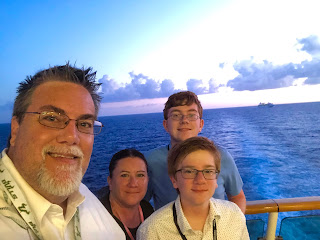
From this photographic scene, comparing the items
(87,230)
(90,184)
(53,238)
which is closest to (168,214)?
(87,230)

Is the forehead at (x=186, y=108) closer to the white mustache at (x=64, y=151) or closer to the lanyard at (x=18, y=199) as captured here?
the white mustache at (x=64, y=151)

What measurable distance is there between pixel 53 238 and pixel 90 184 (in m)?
20.6

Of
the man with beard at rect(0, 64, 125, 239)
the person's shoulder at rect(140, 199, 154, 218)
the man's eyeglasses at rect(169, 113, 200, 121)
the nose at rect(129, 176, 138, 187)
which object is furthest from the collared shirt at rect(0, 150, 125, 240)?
the man's eyeglasses at rect(169, 113, 200, 121)

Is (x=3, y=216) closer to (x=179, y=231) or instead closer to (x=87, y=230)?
(x=87, y=230)

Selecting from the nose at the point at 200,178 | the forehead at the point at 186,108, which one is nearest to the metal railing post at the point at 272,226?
the nose at the point at 200,178

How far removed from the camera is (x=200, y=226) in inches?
56.5

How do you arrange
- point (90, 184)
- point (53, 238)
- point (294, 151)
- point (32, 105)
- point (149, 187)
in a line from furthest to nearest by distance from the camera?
point (294, 151)
point (90, 184)
point (149, 187)
point (32, 105)
point (53, 238)

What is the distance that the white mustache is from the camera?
4.00ft

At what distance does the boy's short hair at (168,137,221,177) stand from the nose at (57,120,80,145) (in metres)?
0.62

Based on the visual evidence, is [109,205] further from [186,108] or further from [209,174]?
[186,108]

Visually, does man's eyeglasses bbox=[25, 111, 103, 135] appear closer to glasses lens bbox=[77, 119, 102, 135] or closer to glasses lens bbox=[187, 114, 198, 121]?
glasses lens bbox=[77, 119, 102, 135]

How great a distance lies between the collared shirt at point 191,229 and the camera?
139 centimetres

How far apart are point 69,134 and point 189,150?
0.73m

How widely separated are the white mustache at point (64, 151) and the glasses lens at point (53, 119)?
117mm
